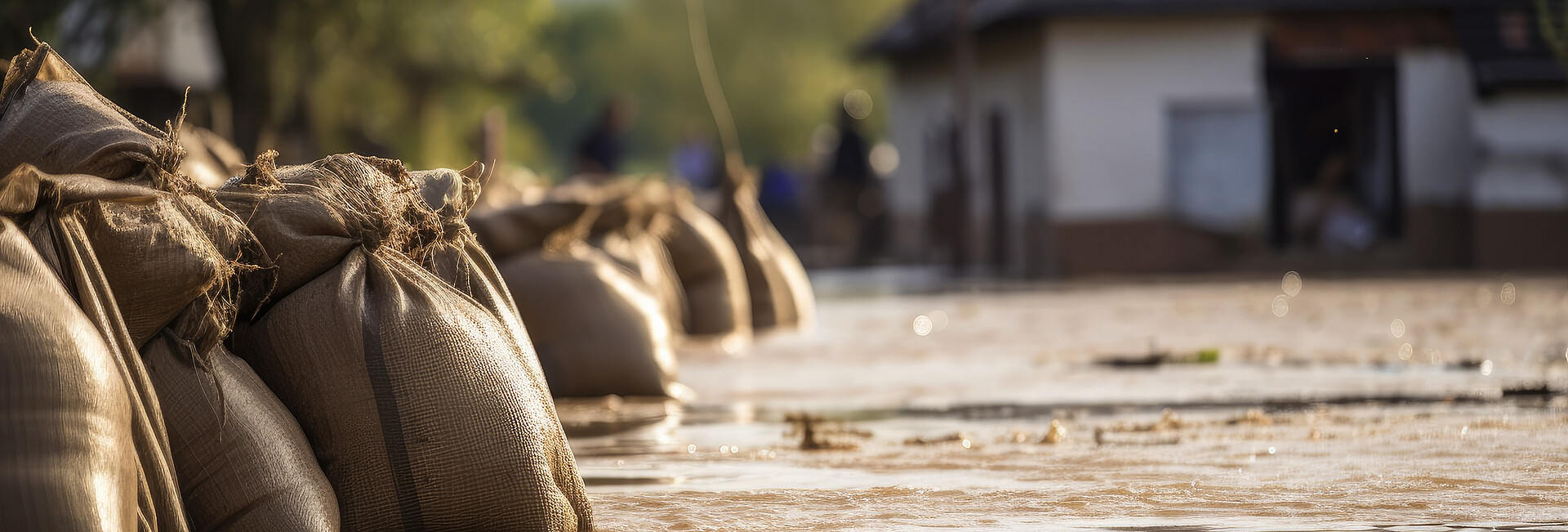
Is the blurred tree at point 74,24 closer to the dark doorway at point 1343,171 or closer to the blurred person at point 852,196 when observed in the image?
the dark doorway at point 1343,171

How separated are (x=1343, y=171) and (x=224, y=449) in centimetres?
1720

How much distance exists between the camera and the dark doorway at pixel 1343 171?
60.4ft

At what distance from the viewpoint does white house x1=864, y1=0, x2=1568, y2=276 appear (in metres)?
17.7

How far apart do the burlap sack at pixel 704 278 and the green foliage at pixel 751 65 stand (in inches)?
1379

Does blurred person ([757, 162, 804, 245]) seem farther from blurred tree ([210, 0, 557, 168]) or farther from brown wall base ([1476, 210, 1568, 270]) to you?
brown wall base ([1476, 210, 1568, 270])

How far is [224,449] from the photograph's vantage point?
279 centimetres

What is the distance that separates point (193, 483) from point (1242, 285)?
13734 mm

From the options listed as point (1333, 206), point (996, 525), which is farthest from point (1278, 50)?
point (996, 525)

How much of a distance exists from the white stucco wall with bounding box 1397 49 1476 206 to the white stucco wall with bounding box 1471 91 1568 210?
373 millimetres

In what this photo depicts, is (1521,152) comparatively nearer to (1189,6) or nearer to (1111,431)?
(1189,6)

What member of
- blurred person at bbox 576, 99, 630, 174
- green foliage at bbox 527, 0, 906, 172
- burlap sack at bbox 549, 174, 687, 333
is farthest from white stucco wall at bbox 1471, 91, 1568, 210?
green foliage at bbox 527, 0, 906, 172

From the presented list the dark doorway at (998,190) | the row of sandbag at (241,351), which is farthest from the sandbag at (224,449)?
the dark doorway at (998,190)

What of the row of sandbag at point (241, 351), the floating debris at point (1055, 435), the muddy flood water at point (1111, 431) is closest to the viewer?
the row of sandbag at point (241, 351)

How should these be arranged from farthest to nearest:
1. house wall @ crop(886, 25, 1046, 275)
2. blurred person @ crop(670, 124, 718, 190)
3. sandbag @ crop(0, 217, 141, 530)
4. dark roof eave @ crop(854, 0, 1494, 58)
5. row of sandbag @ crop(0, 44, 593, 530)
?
blurred person @ crop(670, 124, 718, 190), house wall @ crop(886, 25, 1046, 275), dark roof eave @ crop(854, 0, 1494, 58), row of sandbag @ crop(0, 44, 593, 530), sandbag @ crop(0, 217, 141, 530)
